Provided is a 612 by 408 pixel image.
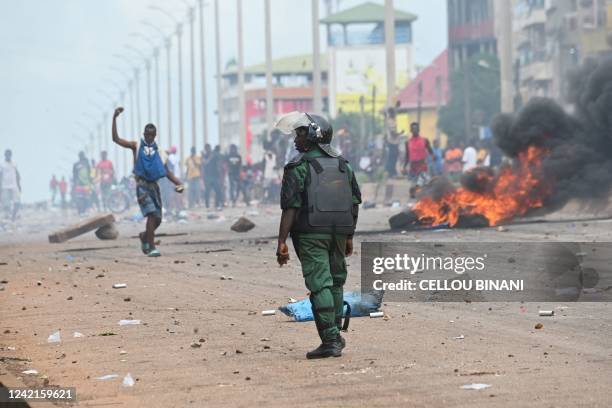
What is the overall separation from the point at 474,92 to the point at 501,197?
61994 millimetres

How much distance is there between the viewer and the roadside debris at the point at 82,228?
23484mm

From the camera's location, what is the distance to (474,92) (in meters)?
83.8

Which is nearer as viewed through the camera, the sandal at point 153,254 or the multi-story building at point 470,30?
the sandal at point 153,254

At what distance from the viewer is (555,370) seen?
317 inches

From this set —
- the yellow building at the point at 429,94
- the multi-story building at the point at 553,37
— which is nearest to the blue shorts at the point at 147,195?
the multi-story building at the point at 553,37

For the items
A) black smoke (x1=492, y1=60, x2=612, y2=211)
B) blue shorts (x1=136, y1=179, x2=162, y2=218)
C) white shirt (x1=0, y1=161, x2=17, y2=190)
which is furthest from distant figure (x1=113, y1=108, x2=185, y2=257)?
white shirt (x1=0, y1=161, x2=17, y2=190)

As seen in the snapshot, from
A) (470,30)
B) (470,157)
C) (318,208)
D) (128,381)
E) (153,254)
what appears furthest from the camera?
(470,30)

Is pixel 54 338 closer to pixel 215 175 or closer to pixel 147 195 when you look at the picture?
pixel 147 195

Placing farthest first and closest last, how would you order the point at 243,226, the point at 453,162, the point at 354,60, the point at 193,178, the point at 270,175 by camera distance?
the point at 354,60
the point at 193,178
the point at 270,175
the point at 453,162
the point at 243,226

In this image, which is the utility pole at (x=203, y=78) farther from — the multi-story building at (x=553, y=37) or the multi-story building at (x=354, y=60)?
the multi-story building at (x=354, y=60)

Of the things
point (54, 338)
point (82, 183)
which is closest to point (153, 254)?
point (54, 338)

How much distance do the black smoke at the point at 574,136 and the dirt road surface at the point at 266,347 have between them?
7.23m

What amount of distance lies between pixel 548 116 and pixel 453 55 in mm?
84152

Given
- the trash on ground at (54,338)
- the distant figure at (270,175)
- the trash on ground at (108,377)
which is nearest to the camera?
the trash on ground at (108,377)
